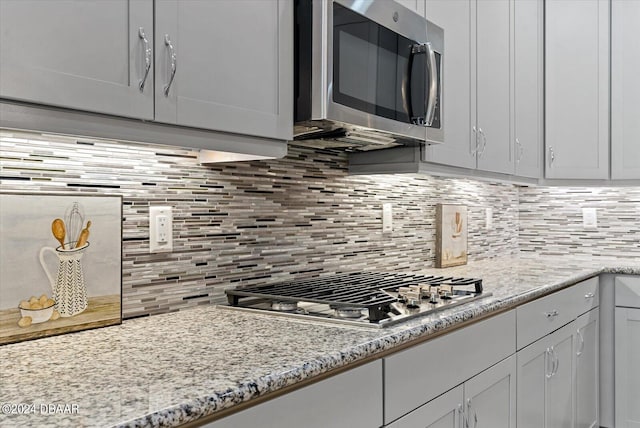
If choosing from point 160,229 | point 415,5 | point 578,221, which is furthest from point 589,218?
point 160,229

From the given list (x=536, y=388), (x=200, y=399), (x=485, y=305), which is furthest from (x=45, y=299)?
(x=536, y=388)

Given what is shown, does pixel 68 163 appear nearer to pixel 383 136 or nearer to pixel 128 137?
pixel 128 137

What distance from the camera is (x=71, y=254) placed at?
54.6 inches

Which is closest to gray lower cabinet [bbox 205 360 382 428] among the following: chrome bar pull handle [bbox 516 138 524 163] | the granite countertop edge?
the granite countertop edge

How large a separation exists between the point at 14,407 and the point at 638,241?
3.62 m

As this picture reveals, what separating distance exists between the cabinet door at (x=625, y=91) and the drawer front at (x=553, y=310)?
86 centimetres

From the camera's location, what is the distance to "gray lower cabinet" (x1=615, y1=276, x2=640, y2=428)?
3.01m

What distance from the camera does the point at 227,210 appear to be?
5.97ft

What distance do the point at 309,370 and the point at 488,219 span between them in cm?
264

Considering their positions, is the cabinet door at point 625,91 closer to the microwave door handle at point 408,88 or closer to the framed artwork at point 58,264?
the microwave door handle at point 408,88

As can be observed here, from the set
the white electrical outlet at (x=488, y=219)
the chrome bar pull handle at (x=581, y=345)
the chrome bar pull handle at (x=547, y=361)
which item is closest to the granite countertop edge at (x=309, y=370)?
the chrome bar pull handle at (x=547, y=361)

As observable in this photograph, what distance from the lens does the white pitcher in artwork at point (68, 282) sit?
1354 millimetres

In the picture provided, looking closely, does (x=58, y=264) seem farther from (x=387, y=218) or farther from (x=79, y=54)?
(x=387, y=218)

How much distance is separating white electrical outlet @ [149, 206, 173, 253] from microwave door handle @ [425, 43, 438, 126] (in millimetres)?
905
